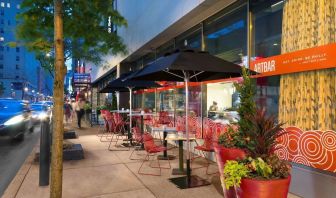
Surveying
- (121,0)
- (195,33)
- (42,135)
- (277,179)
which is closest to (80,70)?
(121,0)

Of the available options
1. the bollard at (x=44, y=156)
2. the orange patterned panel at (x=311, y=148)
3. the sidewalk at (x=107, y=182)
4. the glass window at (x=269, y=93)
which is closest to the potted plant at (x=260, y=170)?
the orange patterned panel at (x=311, y=148)

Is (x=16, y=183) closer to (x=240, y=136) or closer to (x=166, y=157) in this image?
(x=166, y=157)

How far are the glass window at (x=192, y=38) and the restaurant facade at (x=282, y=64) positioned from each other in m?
0.03

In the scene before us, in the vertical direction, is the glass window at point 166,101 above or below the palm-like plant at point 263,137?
above

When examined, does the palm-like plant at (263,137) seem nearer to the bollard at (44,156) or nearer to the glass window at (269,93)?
the glass window at (269,93)

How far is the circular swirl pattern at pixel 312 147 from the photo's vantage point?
5.24 meters

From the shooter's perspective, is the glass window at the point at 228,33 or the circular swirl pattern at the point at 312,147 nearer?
the circular swirl pattern at the point at 312,147

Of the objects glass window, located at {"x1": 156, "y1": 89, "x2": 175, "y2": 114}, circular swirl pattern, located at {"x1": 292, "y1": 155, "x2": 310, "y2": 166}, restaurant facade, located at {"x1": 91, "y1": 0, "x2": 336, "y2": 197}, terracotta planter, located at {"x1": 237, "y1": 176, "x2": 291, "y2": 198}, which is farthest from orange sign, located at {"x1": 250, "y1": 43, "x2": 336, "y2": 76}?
glass window, located at {"x1": 156, "y1": 89, "x2": 175, "y2": 114}

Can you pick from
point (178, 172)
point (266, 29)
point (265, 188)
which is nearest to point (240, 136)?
point (265, 188)

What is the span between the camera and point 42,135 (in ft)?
21.7

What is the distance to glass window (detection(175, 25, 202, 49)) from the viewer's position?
36.6 feet

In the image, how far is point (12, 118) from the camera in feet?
40.7

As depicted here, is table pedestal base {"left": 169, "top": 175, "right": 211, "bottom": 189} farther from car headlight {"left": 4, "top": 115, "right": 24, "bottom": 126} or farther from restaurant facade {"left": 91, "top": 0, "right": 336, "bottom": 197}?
car headlight {"left": 4, "top": 115, "right": 24, "bottom": 126}

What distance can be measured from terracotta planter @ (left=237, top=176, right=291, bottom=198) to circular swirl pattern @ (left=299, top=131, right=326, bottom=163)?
1.68 m
